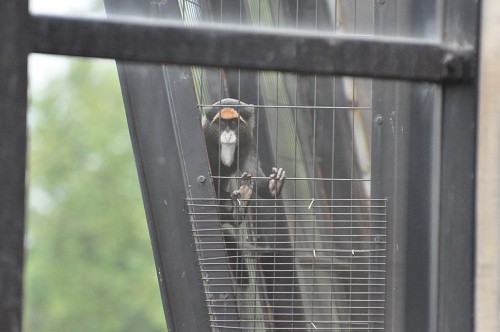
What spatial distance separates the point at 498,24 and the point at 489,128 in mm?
145

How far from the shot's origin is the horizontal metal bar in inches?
51.1

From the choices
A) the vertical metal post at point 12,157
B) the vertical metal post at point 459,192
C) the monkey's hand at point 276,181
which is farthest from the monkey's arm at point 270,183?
the vertical metal post at point 12,157

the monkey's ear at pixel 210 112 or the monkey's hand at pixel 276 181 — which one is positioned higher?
the monkey's ear at pixel 210 112

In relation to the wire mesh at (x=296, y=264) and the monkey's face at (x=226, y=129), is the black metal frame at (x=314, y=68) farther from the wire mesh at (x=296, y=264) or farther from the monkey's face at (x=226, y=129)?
the monkey's face at (x=226, y=129)

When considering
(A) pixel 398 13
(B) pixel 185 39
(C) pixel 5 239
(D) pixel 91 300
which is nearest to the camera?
(C) pixel 5 239

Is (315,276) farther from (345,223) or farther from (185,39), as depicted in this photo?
(185,39)

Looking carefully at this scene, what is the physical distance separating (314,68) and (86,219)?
1914cm

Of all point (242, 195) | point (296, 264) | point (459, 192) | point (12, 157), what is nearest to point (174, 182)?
point (242, 195)

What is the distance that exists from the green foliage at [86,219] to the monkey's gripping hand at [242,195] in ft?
50.7

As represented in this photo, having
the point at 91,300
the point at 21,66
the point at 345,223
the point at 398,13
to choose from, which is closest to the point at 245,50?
the point at 21,66

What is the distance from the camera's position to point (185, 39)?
1343 mm

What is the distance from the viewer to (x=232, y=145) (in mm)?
3480

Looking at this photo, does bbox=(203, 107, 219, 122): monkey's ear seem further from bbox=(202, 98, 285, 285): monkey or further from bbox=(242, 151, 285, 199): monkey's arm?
bbox=(242, 151, 285, 199): monkey's arm

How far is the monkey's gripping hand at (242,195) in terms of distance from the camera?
3131 millimetres
